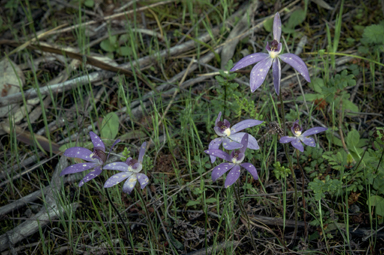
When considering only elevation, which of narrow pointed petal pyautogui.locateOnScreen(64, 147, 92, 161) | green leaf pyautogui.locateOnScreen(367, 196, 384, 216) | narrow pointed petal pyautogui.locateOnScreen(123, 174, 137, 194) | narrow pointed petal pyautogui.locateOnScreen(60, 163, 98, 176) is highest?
narrow pointed petal pyautogui.locateOnScreen(64, 147, 92, 161)

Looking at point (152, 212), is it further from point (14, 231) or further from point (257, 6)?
point (257, 6)

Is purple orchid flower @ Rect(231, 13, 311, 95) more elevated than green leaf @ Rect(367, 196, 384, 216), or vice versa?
purple orchid flower @ Rect(231, 13, 311, 95)

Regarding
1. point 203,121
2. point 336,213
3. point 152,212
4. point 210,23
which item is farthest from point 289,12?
point 152,212

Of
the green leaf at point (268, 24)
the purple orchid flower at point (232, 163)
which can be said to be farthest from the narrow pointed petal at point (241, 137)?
the green leaf at point (268, 24)

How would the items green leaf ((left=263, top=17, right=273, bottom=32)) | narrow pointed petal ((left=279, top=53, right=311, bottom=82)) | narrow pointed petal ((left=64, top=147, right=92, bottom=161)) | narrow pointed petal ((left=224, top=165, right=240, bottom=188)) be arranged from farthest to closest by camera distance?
green leaf ((left=263, top=17, right=273, bottom=32)) → narrow pointed petal ((left=64, top=147, right=92, bottom=161)) → narrow pointed petal ((left=224, top=165, right=240, bottom=188)) → narrow pointed petal ((left=279, top=53, right=311, bottom=82))

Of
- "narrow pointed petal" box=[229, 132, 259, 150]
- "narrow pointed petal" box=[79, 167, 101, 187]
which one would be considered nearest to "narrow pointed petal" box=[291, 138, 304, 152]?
"narrow pointed petal" box=[229, 132, 259, 150]

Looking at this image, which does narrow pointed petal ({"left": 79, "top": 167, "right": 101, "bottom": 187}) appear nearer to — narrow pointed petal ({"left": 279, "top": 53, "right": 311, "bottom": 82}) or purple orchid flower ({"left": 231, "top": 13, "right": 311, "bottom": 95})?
purple orchid flower ({"left": 231, "top": 13, "right": 311, "bottom": 95})
